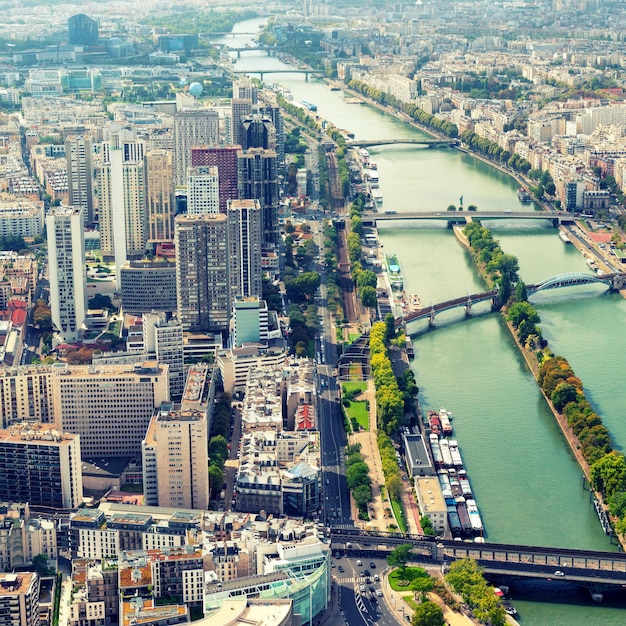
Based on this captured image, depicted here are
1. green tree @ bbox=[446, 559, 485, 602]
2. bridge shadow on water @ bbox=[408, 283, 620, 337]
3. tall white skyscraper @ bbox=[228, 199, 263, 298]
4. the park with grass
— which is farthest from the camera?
bridge shadow on water @ bbox=[408, 283, 620, 337]

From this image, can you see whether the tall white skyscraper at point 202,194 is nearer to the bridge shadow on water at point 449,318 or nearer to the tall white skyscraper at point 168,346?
the bridge shadow on water at point 449,318

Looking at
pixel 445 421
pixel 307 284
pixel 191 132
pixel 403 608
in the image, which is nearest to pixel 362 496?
pixel 403 608

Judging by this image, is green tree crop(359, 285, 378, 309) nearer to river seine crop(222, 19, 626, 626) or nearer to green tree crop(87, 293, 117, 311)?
river seine crop(222, 19, 626, 626)

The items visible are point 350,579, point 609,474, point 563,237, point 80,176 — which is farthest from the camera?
point 563,237

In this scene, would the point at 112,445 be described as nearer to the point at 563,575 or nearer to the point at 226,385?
the point at 226,385

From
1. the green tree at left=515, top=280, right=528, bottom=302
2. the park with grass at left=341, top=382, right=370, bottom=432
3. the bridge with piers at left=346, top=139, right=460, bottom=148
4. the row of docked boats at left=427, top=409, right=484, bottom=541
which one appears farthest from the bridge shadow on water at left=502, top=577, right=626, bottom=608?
the bridge with piers at left=346, top=139, right=460, bottom=148

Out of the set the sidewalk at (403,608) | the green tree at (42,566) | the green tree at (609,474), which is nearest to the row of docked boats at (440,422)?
the green tree at (609,474)

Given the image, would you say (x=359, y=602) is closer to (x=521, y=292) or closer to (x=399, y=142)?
(x=521, y=292)
